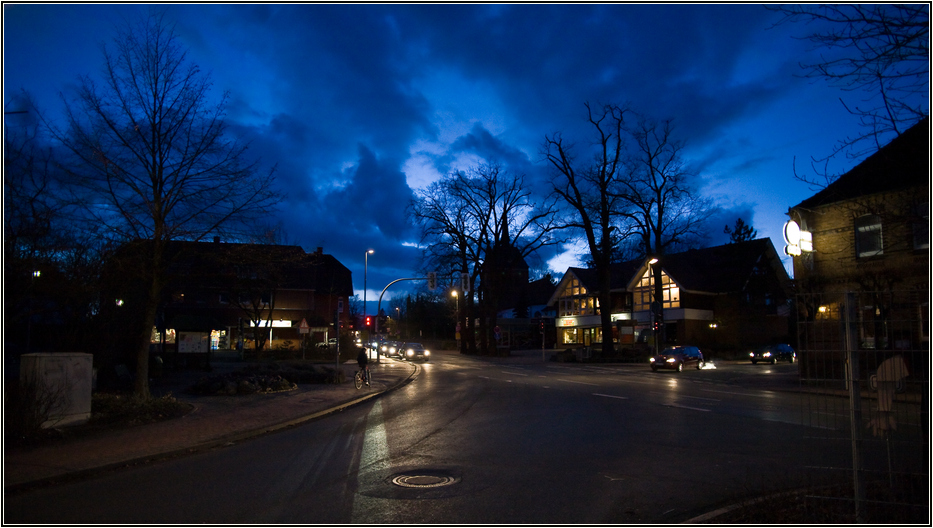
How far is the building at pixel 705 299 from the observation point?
51594 millimetres

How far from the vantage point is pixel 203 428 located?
11859 mm

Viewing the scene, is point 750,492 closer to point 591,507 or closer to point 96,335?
point 591,507

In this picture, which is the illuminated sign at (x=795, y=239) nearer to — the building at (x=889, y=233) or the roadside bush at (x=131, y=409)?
the building at (x=889, y=233)

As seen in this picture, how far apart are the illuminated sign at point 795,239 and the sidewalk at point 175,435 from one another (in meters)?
16.2

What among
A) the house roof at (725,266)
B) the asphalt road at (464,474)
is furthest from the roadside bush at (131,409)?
the house roof at (725,266)

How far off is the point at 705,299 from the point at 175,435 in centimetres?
5345

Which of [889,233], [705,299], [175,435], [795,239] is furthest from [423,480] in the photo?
[705,299]

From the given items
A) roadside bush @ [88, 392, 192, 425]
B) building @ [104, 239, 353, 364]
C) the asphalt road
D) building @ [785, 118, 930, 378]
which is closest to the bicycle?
building @ [104, 239, 353, 364]

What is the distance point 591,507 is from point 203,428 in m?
8.41

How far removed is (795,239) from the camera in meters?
23.0

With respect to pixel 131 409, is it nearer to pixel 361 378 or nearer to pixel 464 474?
pixel 464 474

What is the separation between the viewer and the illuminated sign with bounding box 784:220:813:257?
22.8 m

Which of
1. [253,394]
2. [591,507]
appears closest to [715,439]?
[591,507]

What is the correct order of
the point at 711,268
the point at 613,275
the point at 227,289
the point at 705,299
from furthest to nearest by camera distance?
1. the point at 613,275
2. the point at 711,268
3. the point at 705,299
4. the point at 227,289
